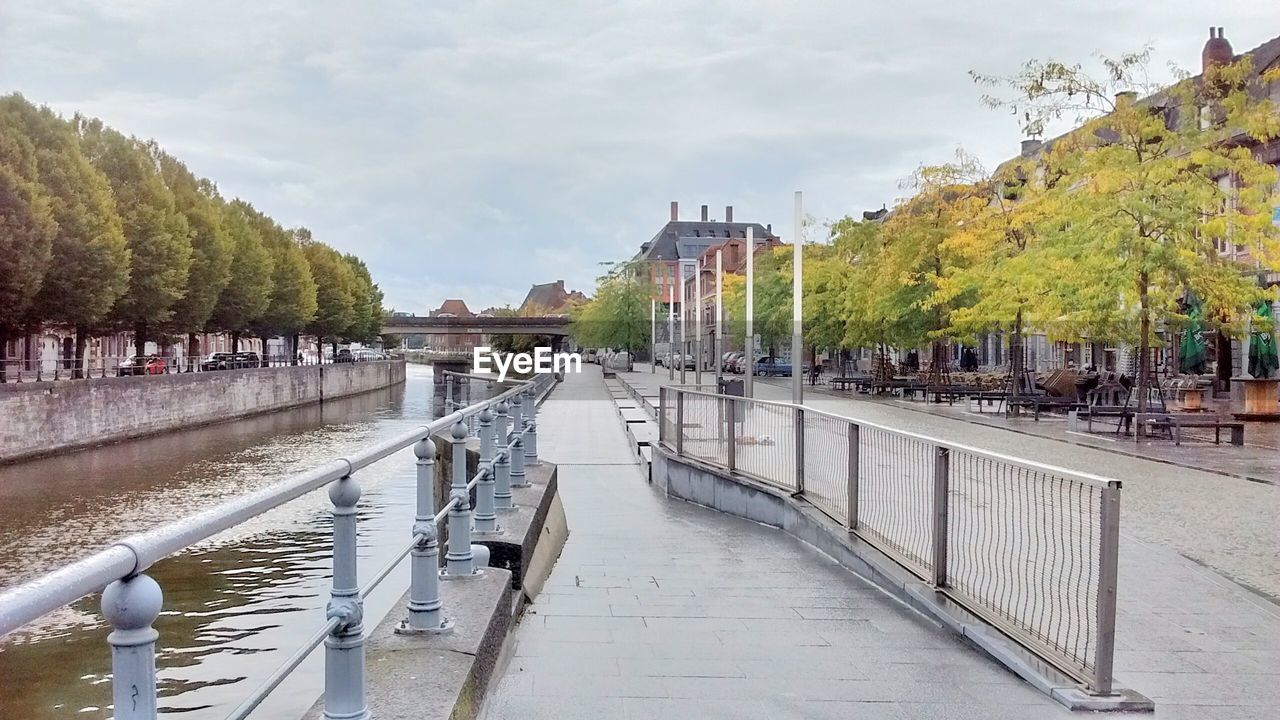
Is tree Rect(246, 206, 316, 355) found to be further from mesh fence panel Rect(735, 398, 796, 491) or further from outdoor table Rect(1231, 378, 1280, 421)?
mesh fence panel Rect(735, 398, 796, 491)

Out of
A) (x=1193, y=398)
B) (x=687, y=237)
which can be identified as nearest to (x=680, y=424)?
(x=1193, y=398)

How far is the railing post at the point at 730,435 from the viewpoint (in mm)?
12305

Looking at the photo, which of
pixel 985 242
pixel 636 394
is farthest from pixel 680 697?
pixel 636 394

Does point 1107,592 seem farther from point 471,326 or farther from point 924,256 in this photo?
point 471,326

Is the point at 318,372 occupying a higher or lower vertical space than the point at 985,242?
lower

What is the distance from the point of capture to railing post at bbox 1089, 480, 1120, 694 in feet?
14.6

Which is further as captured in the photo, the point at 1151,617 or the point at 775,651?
the point at 1151,617

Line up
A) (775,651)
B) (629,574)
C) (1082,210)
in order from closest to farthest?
(775,651)
(629,574)
(1082,210)

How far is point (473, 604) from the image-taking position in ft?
16.5

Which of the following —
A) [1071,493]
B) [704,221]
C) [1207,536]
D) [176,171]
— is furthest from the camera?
[704,221]

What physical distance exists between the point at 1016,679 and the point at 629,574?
394cm

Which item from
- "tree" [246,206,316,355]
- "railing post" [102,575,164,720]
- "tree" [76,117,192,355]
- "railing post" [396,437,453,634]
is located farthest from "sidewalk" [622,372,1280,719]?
"tree" [246,206,316,355]

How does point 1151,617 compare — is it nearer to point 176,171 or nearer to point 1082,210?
point 1082,210

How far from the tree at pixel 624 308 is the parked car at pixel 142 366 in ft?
114
